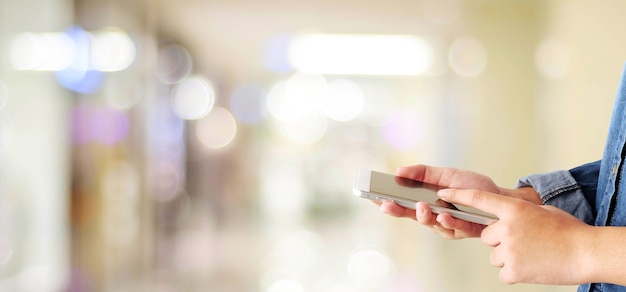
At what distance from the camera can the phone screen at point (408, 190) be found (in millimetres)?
692

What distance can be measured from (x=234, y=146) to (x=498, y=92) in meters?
1.90

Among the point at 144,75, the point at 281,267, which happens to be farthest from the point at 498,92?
the point at 144,75

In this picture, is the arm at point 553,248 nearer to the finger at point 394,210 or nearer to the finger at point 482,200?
the finger at point 482,200

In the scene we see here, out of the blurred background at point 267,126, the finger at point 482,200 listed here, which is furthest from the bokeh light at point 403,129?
the finger at point 482,200

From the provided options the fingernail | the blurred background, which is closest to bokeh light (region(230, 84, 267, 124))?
the blurred background

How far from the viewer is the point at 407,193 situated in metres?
0.75

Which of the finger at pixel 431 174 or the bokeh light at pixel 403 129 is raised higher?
the finger at pixel 431 174

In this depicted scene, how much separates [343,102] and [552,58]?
1.53m

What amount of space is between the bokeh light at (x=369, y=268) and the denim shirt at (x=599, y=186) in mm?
2991

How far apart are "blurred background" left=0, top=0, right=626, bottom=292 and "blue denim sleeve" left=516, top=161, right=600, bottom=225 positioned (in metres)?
1.56

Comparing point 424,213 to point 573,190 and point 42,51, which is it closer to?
point 573,190

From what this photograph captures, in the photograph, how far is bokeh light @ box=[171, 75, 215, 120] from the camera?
13.9ft

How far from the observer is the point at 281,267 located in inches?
155

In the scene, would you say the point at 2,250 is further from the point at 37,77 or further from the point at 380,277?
the point at 380,277
